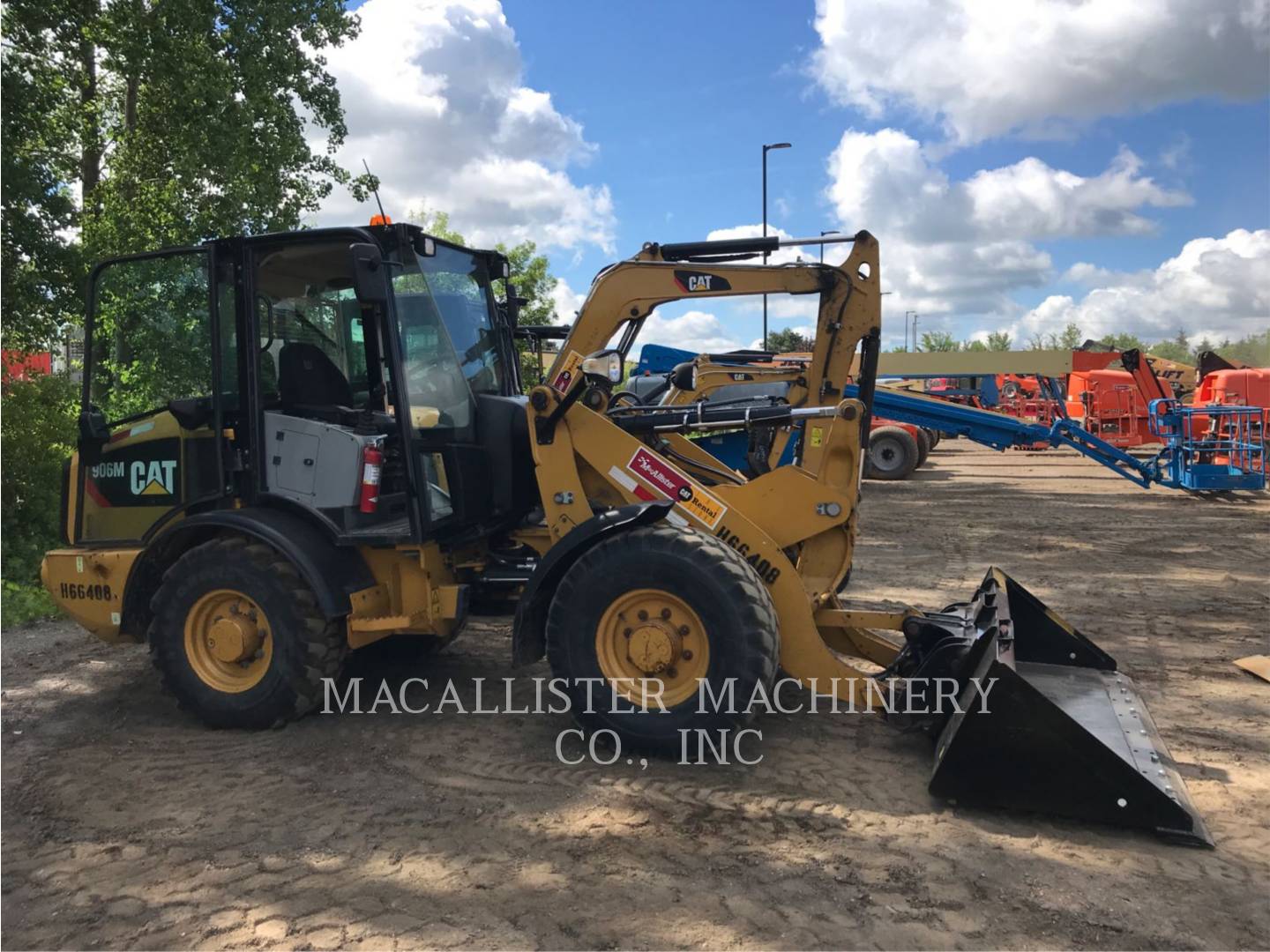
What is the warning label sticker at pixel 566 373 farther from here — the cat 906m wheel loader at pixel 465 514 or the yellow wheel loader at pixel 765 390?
the yellow wheel loader at pixel 765 390

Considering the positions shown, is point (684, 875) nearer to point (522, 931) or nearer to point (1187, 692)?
point (522, 931)

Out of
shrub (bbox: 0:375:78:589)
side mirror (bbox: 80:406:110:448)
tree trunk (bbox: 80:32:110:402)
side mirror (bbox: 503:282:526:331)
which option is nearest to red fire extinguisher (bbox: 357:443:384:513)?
side mirror (bbox: 503:282:526:331)

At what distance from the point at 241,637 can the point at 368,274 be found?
1.95 meters

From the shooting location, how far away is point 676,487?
4.55m

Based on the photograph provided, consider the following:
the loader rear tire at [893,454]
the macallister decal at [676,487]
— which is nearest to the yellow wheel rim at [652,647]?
the macallister decal at [676,487]

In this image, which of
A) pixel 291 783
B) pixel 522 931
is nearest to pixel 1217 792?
pixel 522 931

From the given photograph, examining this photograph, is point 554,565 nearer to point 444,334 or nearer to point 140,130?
point 444,334

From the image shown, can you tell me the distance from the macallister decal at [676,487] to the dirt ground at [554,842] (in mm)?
1138

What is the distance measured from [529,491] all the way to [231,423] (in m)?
1.61

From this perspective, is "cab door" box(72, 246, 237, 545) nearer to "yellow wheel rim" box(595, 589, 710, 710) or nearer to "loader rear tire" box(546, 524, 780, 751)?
"loader rear tire" box(546, 524, 780, 751)

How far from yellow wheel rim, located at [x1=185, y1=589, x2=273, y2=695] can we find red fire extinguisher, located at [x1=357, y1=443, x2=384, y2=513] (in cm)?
76

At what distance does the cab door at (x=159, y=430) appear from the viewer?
477cm

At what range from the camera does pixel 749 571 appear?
4.08 meters

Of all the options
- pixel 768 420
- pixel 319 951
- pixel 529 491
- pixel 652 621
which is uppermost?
pixel 768 420
